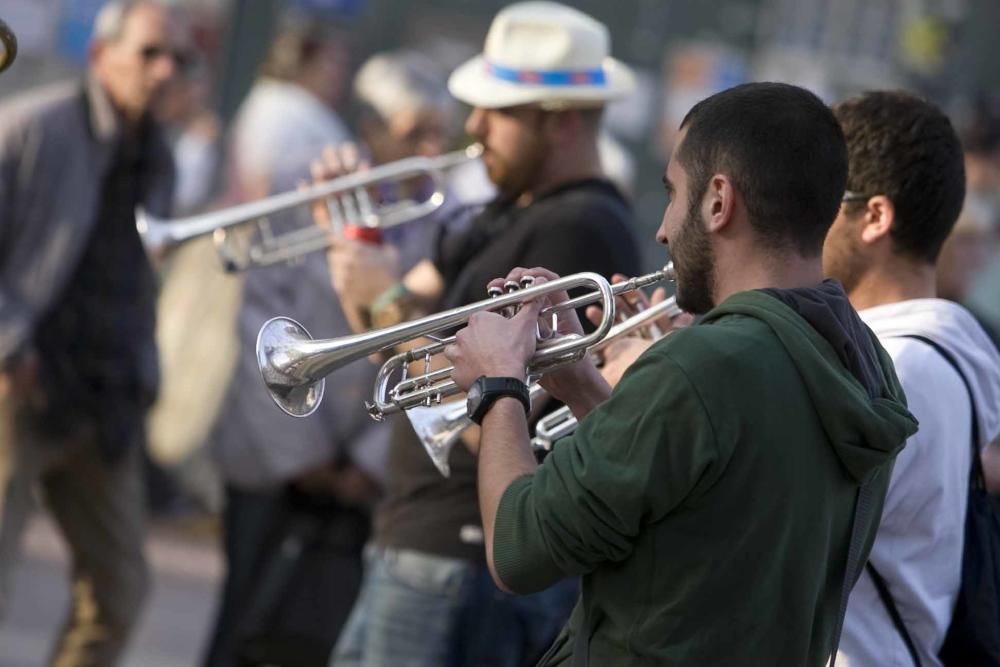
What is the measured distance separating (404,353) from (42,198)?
8.22 feet

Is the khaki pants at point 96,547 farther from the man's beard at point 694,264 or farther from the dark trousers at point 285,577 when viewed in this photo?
the man's beard at point 694,264

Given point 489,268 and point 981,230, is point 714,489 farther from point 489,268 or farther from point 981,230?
point 981,230

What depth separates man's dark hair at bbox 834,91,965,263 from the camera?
300cm

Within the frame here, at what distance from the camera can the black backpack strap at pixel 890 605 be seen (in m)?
2.75

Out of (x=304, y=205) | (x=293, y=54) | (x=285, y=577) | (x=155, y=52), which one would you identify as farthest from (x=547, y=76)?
(x=293, y=54)

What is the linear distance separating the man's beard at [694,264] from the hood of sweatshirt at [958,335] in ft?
1.86

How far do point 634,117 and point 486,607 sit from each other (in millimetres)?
5335

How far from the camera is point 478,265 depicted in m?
3.68

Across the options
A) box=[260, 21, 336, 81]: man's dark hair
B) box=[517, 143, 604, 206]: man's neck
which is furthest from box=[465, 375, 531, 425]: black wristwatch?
box=[260, 21, 336, 81]: man's dark hair

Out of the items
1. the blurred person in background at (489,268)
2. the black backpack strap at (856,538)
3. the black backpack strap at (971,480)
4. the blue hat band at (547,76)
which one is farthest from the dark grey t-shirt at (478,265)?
the black backpack strap at (856,538)

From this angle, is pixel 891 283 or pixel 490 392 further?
pixel 891 283

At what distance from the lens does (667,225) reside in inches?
97.6

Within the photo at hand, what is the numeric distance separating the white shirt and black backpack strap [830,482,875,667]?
337 millimetres

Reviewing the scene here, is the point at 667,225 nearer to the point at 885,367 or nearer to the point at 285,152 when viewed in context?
the point at 885,367
